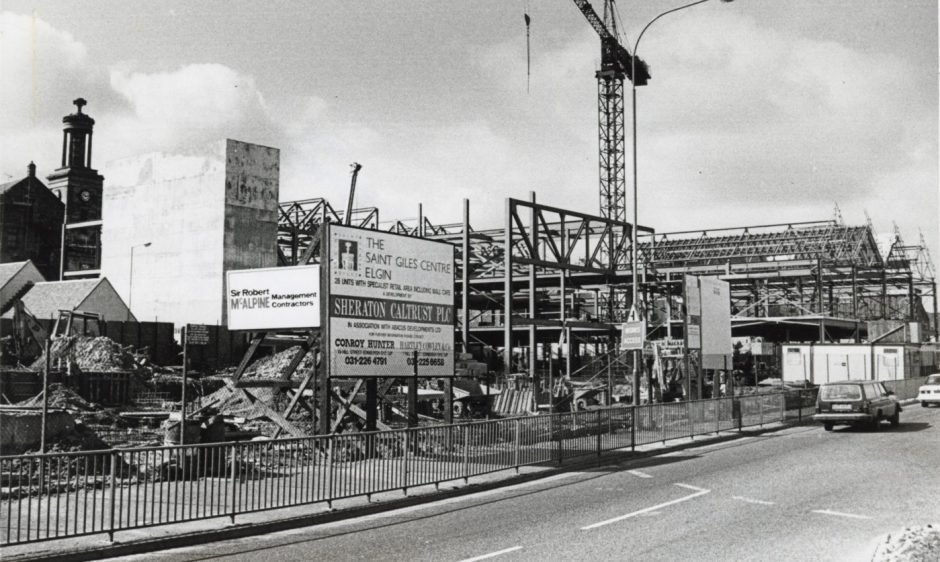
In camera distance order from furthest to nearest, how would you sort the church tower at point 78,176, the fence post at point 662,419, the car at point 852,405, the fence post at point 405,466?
the church tower at point 78,176
the car at point 852,405
the fence post at point 662,419
the fence post at point 405,466

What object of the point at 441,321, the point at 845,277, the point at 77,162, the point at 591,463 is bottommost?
the point at 591,463

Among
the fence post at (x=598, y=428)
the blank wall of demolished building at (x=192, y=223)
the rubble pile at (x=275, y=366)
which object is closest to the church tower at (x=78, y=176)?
the blank wall of demolished building at (x=192, y=223)

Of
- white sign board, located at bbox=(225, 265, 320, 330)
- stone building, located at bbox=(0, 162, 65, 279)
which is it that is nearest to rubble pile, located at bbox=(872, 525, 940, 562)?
white sign board, located at bbox=(225, 265, 320, 330)

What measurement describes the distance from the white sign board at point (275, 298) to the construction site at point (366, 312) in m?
0.10

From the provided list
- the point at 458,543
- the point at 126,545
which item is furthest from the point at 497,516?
the point at 126,545

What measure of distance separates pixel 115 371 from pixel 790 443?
84.8 feet

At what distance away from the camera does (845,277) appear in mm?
59719

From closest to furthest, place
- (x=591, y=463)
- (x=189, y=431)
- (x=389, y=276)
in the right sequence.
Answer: (x=189, y=431), (x=389, y=276), (x=591, y=463)

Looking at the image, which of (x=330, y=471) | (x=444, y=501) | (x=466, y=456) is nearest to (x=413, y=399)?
(x=466, y=456)

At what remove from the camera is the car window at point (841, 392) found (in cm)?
2525

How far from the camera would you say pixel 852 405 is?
24.9m

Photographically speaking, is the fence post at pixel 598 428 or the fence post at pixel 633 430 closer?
the fence post at pixel 598 428

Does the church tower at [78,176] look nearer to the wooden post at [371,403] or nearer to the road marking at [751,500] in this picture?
the wooden post at [371,403]

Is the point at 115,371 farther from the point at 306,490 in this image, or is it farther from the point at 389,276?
the point at 306,490
